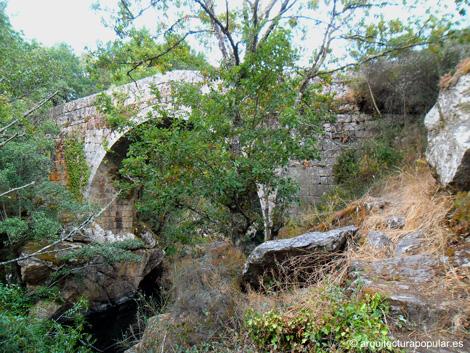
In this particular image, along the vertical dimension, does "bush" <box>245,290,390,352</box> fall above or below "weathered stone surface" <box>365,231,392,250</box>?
below

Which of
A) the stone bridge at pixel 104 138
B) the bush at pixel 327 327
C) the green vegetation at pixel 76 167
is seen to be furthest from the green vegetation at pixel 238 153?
the green vegetation at pixel 76 167

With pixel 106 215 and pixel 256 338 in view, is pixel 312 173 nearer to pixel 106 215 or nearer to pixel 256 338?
pixel 256 338

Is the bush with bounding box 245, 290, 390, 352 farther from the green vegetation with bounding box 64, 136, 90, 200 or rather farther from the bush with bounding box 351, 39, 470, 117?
the green vegetation with bounding box 64, 136, 90, 200

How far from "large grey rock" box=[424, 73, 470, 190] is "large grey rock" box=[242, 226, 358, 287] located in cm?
102

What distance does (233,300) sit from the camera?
3.19 m

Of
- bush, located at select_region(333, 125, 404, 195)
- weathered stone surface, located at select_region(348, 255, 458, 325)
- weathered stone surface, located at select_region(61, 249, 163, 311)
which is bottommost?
weathered stone surface, located at select_region(61, 249, 163, 311)

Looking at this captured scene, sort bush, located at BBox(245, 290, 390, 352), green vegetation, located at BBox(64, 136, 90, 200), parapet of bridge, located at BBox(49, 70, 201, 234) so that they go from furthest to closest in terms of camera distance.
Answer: green vegetation, located at BBox(64, 136, 90, 200)
parapet of bridge, located at BBox(49, 70, 201, 234)
bush, located at BBox(245, 290, 390, 352)

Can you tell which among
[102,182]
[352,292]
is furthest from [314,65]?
[102,182]

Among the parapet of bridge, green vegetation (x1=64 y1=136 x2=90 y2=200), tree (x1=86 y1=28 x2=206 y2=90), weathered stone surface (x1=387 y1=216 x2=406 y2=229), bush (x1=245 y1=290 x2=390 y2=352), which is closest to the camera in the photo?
bush (x1=245 y1=290 x2=390 y2=352)

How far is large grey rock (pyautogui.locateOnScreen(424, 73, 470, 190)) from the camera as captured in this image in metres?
2.58

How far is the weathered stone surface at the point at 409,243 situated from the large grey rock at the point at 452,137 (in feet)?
1.86

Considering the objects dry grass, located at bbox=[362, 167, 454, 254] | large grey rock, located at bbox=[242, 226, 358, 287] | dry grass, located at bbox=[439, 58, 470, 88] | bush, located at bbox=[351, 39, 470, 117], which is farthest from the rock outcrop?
dry grass, located at bbox=[439, 58, 470, 88]

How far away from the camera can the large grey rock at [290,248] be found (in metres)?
2.89

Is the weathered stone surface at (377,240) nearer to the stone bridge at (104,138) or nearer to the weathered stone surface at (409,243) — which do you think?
the weathered stone surface at (409,243)
